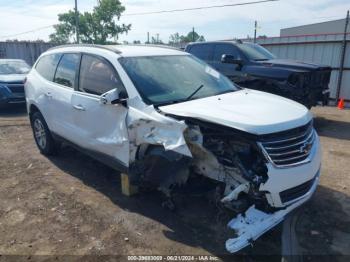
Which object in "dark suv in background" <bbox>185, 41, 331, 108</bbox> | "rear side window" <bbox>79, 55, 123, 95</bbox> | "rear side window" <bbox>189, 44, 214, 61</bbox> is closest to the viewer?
"rear side window" <bbox>79, 55, 123, 95</bbox>

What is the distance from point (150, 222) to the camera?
12.4ft

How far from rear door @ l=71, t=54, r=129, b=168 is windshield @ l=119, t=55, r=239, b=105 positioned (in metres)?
0.26

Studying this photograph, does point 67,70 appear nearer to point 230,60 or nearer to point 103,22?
point 230,60

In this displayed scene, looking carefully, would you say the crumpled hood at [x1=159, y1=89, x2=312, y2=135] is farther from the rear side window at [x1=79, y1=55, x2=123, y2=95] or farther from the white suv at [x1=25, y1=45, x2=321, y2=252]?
the rear side window at [x1=79, y1=55, x2=123, y2=95]

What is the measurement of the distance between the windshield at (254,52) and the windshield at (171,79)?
4.04 m

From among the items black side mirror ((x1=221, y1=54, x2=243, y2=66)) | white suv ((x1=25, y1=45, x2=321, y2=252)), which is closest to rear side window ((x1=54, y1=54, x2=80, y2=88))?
white suv ((x1=25, y1=45, x2=321, y2=252))

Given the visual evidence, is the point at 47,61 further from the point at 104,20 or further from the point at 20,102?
the point at 104,20

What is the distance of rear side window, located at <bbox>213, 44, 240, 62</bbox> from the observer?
8.55 metres

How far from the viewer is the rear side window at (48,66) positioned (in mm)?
5473

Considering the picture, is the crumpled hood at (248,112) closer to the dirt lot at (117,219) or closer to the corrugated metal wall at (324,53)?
the dirt lot at (117,219)

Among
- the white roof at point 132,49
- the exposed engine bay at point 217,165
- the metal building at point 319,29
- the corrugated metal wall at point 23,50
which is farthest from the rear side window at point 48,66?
the metal building at point 319,29

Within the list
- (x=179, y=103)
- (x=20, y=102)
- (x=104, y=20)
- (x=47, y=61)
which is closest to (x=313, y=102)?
(x=179, y=103)

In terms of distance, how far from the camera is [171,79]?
4109mm

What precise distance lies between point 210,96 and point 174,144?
99 cm
